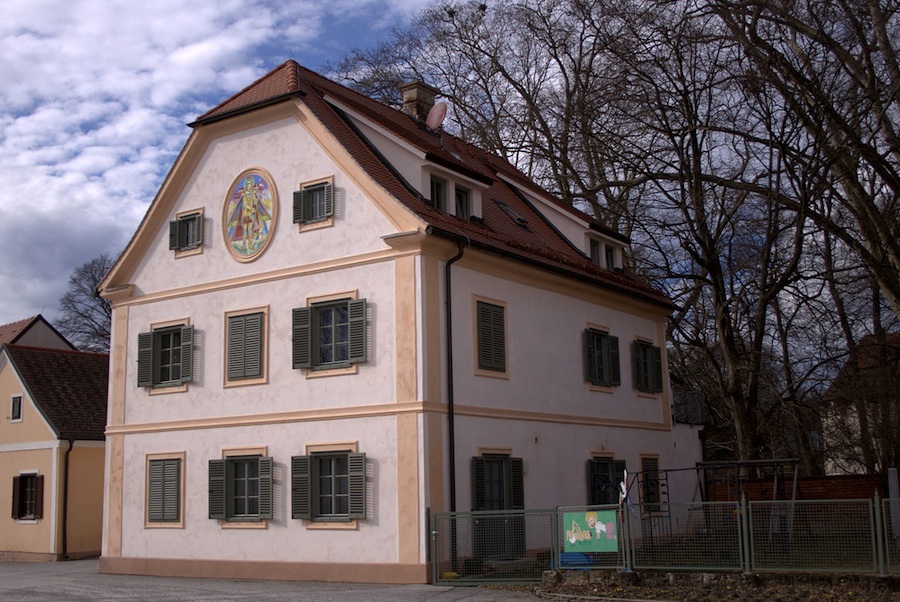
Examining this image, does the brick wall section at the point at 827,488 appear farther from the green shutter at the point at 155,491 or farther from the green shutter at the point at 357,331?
the green shutter at the point at 155,491

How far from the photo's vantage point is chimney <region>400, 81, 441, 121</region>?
1123 inches

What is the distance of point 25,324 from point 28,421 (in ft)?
38.6

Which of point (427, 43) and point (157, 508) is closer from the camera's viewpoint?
point (157, 508)

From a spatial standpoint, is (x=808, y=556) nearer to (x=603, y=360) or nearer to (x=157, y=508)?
(x=603, y=360)

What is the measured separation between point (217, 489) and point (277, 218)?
213 inches

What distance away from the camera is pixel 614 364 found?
980 inches

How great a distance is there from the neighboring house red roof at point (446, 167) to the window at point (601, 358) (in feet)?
3.97

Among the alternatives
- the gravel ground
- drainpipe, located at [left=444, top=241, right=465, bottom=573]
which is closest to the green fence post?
the gravel ground

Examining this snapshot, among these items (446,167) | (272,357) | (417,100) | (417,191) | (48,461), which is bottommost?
(48,461)

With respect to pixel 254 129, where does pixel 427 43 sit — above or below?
above

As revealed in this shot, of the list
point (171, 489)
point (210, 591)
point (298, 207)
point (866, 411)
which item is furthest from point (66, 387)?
point (866, 411)

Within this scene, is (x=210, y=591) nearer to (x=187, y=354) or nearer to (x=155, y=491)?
(x=155, y=491)

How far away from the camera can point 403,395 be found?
60.9ft

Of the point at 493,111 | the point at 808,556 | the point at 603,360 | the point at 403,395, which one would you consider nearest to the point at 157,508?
the point at 403,395
